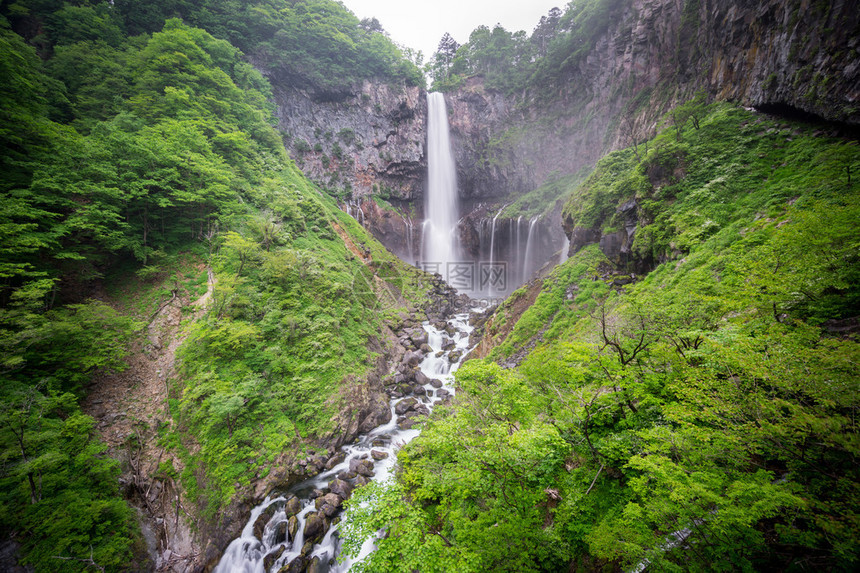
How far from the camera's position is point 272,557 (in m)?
8.16

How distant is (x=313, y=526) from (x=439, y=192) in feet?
133

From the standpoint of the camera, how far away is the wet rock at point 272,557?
803 cm

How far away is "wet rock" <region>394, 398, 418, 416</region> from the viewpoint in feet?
46.6

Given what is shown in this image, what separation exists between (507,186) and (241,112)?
33101 mm

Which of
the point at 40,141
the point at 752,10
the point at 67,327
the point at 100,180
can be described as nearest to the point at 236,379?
the point at 67,327

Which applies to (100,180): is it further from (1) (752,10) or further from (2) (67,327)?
(1) (752,10)

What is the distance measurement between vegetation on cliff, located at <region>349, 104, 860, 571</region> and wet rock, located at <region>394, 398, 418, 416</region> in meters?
7.30

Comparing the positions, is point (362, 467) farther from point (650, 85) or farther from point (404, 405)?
point (650, 85)

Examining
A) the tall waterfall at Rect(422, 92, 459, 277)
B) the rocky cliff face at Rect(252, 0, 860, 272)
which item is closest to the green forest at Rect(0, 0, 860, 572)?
the rocky cliff face at Rect(252, 0, 860, 272)

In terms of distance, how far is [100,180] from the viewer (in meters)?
11.6

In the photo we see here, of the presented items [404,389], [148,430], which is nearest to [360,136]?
[404,389]

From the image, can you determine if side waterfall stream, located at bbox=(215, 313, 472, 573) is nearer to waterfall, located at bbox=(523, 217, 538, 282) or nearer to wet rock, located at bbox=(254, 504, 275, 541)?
wet rock, located at bbox=(254, 504, 275, 541)

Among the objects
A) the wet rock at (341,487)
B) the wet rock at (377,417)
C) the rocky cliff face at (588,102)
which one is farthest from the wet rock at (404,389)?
the rocky cliff face at (588,102)

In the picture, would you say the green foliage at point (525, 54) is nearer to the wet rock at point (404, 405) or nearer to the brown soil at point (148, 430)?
the wet rock at point (404, 405)
